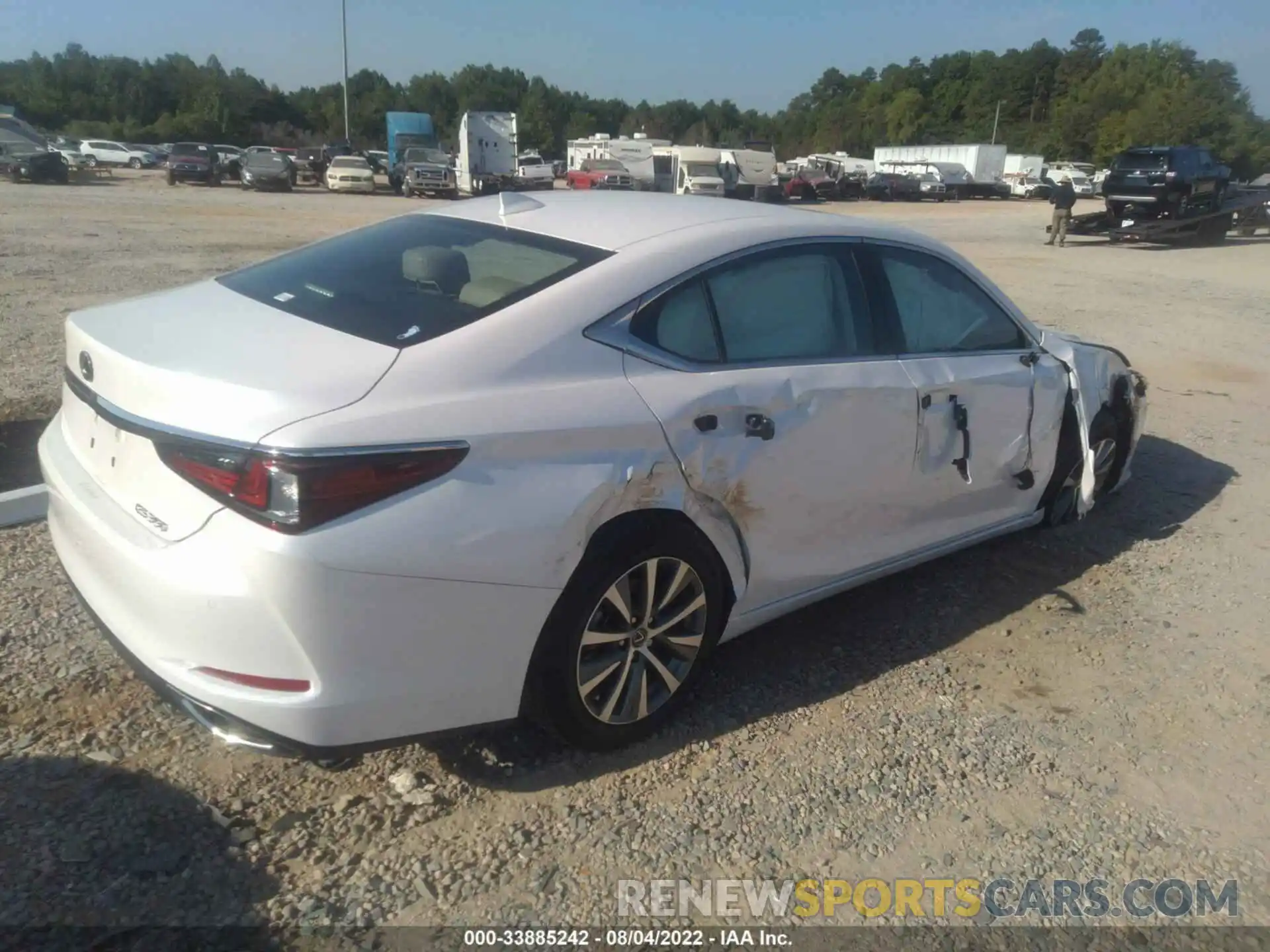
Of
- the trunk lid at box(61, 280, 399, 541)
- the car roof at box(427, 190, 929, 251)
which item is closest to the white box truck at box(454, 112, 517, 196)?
the car roof at box(427, 190, 929, 251)

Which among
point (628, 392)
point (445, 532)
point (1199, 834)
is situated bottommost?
point (1199, 834)

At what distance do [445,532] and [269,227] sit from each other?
1945 centimetres

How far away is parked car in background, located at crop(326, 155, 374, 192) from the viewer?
124 feet

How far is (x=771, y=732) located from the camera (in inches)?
131

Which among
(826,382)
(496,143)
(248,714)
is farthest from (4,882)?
(496,143)

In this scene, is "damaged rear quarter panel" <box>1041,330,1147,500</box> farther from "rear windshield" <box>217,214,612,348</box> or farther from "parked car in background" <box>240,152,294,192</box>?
"parked car in background" <box>240,152,294,192</box>

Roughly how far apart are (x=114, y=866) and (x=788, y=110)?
149m

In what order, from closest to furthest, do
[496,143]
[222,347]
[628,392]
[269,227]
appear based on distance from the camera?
[222,347], [628,392], [269,227], [496,143]

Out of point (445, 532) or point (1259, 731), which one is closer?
point (445, 532)

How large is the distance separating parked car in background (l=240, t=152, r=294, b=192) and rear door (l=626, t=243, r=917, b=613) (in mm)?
36173

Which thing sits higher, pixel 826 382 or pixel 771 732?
pixel 826 382

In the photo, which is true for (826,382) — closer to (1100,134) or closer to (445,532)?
(445,532)

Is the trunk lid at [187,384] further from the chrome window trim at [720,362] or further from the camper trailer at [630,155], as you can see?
the camper trailer at [630,155]

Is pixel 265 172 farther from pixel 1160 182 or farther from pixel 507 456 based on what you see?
pixel 507 456
